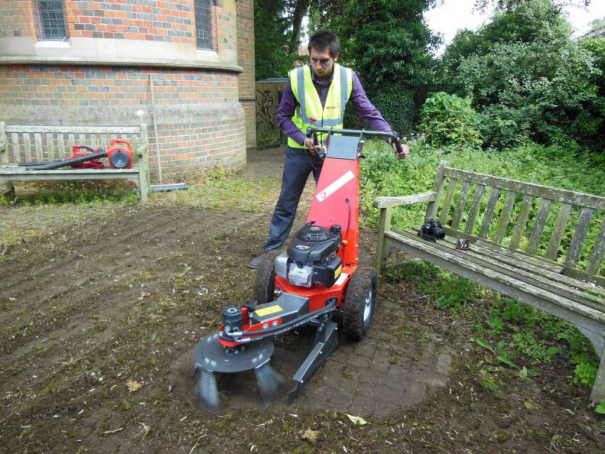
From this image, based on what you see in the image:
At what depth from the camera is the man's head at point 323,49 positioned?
10.8 ft

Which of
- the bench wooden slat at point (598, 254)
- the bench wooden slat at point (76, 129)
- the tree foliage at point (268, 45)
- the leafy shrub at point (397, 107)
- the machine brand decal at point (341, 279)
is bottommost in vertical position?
the machine brand decal at point (341, 279)

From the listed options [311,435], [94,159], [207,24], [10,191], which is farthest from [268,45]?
[311,435]

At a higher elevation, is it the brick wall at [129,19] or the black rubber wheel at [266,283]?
the brick wall at [129,19]

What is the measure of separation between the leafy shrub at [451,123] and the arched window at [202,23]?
17.6 ft

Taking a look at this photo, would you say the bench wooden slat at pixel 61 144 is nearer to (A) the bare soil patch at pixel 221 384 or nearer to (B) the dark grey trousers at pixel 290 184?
(A) the bare soil patch at pixel 221 384

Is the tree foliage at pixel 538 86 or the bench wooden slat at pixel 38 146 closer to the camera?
the bench wooden slat at pixel 38 146

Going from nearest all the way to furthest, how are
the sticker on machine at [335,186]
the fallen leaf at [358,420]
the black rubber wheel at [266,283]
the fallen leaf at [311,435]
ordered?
1. the fallen leaf at [311,435]
2. the fallen leaf at [358,420]
3. the black rubber wheel at [266,283]
4. the sticker on machine at [335,186]

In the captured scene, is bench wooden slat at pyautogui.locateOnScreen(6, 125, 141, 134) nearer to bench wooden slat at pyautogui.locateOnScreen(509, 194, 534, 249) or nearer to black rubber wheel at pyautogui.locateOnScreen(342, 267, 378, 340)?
black rubber wheel at pyautogui.locateOnScreen(342, 267, 378, 340)

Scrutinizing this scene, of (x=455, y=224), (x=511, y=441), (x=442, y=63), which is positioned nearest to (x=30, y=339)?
(x=511, y=441)

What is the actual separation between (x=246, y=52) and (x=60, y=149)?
20.0ft

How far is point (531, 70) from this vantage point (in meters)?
10.5

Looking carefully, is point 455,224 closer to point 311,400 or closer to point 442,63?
point 311,400

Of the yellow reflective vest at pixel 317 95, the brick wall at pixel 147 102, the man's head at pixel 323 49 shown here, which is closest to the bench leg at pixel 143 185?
the brick wall at pixel 147 102

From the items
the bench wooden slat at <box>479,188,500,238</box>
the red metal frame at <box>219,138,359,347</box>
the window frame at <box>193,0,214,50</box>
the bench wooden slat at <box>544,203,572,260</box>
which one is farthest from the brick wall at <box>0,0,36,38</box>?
the bench wooden slat at <box>544,203,572,260</box>
